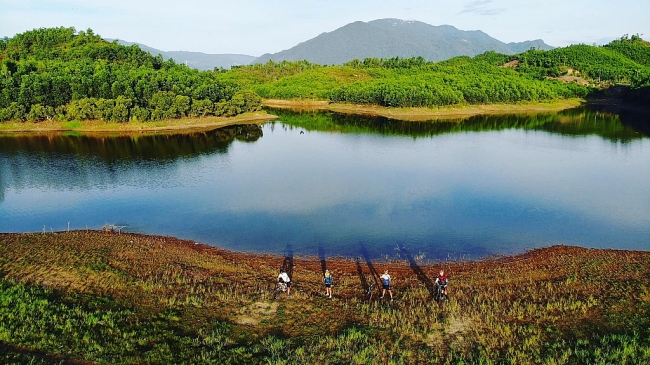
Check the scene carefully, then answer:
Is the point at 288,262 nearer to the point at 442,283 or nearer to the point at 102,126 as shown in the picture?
the point at 442,283

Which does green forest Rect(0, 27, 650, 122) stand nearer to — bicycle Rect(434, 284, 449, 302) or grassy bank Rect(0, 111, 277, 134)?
grassy bank Rect(0, 111, 277, 134)

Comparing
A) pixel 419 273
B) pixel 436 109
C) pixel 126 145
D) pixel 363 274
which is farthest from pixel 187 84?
pixel 419 273

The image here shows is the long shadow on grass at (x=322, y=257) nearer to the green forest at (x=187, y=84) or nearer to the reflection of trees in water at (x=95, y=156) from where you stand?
the reflection of trees in water at (x=95, y=156)

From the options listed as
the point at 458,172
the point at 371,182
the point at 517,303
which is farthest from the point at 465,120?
the point at 517,303

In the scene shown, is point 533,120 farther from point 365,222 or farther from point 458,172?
point 365,222

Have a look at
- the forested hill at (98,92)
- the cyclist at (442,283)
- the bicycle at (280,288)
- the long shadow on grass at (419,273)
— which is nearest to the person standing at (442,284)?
the cyclist at (442,283)

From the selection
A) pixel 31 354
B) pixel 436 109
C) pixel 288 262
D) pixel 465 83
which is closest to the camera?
pixel 31 354
